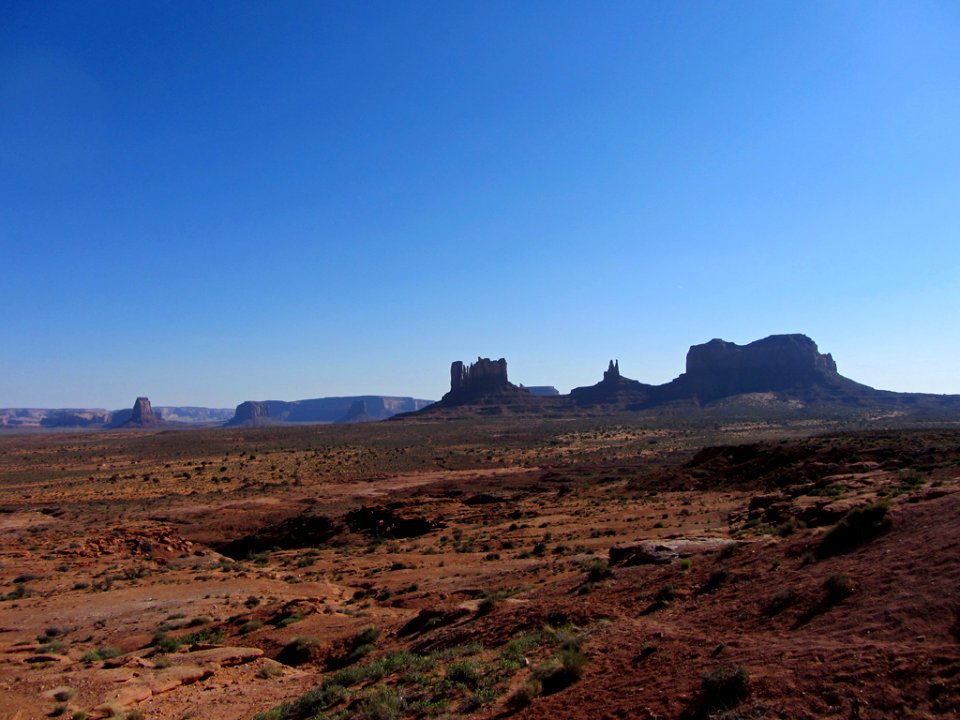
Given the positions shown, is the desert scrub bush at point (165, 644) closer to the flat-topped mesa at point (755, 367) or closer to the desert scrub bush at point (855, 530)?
the desert scrub bush at point (855, 530)

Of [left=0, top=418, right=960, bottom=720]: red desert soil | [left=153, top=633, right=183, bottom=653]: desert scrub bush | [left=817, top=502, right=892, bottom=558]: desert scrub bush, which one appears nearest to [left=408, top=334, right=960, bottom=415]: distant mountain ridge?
[left=0, top=418, right=960, bottom=720]: red desert soil

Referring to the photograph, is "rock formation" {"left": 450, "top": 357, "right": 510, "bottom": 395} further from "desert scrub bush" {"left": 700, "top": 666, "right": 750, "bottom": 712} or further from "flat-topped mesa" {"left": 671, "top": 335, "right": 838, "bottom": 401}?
"desert scrub bush" {"left": 700, "top": 666, "right": 750, "bottom": 712}

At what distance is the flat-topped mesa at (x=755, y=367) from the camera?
14675 cm

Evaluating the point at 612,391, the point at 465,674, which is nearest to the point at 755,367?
the point at 612,391

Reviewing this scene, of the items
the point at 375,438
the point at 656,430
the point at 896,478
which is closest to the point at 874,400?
the point at 656,430

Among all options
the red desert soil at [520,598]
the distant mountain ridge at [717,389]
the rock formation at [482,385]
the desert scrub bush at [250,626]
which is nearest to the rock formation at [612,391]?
the distant mountain ridge at [717,389]

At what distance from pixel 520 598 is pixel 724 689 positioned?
27.3 ft

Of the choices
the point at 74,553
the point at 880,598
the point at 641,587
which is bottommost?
the point at 74,553

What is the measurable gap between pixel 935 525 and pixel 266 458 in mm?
66524

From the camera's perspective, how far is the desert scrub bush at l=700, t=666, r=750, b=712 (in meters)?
6.83

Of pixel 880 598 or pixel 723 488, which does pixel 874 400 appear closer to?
pixel 723 488

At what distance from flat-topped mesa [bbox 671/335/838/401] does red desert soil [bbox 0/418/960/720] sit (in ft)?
380

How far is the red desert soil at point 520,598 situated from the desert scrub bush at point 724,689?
0.02 m

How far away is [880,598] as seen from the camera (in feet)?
27.9
